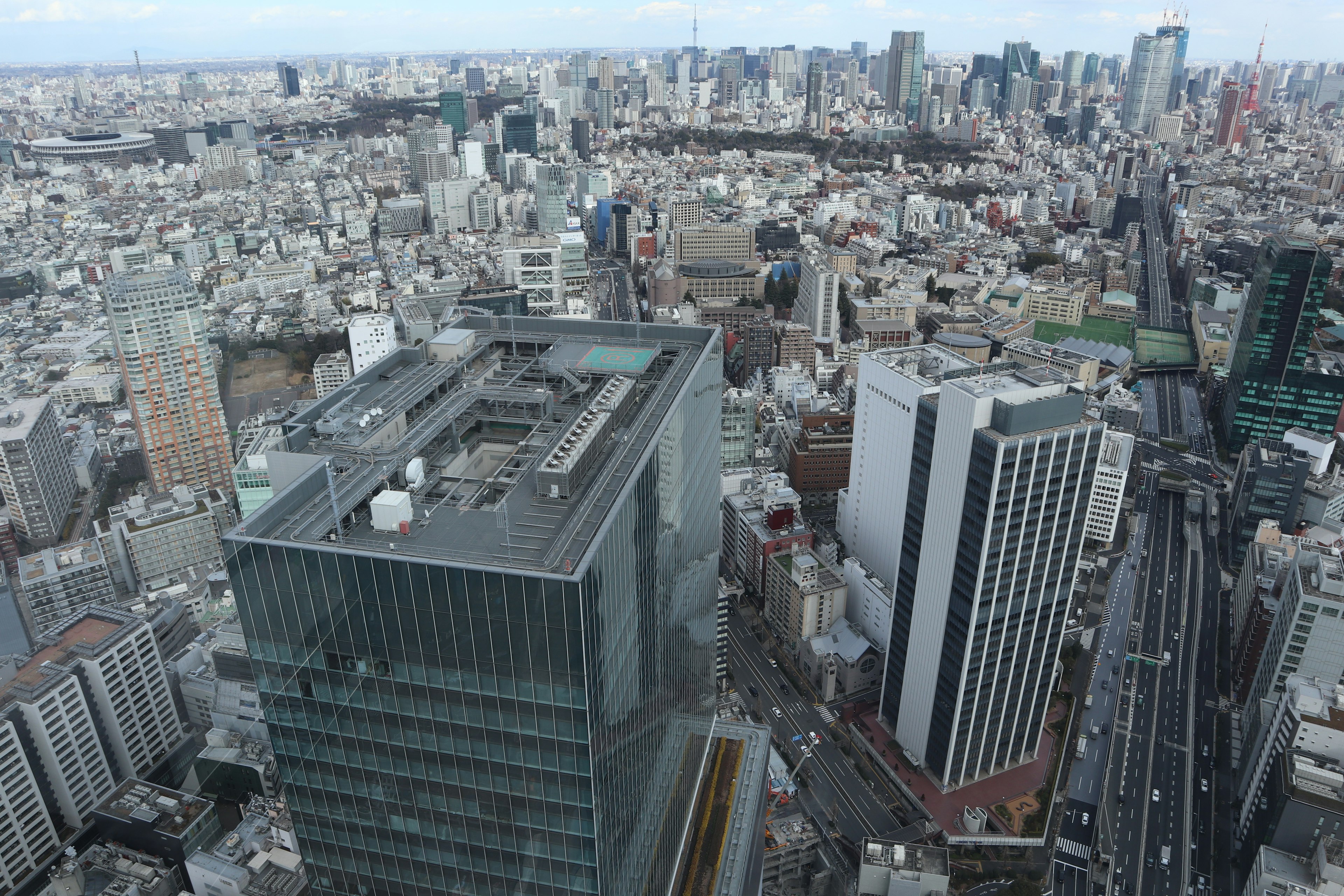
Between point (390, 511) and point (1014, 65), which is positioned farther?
point (1014, 65)

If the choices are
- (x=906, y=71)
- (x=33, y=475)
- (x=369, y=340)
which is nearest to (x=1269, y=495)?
(x=369, y=340)

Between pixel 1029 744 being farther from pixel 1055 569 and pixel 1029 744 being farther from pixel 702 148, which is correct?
pixel 702 148

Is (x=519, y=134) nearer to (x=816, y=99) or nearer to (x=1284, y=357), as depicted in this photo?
(x=816, y=99)

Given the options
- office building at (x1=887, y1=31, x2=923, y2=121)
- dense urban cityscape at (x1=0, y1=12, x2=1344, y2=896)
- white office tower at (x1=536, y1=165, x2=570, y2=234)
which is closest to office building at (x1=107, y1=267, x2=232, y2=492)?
dense urban cityscape at (x1=0, y1=12, x2=1344, y2=896)

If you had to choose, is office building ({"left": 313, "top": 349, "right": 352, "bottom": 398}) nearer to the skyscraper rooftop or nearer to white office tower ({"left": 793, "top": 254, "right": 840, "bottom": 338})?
white office tower ({"left": 793, "top": 254, "right": 840, "bottom": 338})

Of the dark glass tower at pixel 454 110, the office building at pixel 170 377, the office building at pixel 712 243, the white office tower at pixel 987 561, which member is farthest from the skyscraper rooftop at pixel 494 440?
the dark glass tower at pixel 454 110

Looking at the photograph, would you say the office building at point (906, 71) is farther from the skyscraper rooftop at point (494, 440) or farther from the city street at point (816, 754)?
the skyscraper rooftop at point (494, 440)
